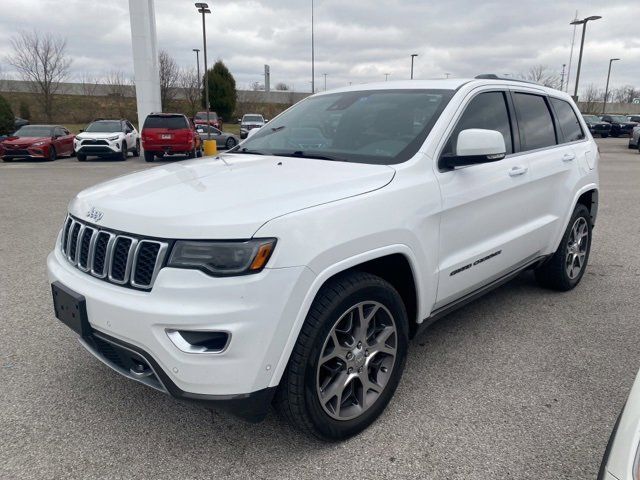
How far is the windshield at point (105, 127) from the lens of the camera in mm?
19641

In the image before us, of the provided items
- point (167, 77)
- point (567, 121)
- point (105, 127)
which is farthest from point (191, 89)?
point (567, 121)

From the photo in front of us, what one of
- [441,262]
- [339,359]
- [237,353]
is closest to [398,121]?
[441,262]

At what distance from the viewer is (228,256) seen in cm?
204

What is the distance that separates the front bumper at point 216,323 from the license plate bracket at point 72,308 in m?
0.24

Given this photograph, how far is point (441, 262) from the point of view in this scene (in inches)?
114

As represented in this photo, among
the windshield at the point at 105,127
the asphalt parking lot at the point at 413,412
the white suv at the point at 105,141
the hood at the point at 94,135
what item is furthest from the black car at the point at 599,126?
the asphalt parking lot at the point at 413,412

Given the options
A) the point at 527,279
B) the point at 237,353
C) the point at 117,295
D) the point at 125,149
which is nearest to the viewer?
the point at 237,353

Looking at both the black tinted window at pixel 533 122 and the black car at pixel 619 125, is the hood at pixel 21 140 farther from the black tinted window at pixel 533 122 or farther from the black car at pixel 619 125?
the black car at pixel 619 125

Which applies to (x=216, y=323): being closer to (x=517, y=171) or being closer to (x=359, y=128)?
(x=359, y=128)

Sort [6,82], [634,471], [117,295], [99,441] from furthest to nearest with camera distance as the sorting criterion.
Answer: [6,82] < [99,441] < [117,295] < [634,471]

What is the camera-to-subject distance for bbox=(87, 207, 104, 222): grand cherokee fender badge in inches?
94.1

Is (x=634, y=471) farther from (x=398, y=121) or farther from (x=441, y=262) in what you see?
(x=398, y=121)

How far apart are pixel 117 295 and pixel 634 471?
1957 mm

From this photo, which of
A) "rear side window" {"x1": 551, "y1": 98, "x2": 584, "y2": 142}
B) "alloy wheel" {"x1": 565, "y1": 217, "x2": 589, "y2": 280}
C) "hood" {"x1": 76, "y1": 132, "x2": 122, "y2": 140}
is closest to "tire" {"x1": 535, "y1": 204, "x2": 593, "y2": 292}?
"alloy wheel" {"x1": 565, "y1": 217, "x2": 589, "y2": 280}
